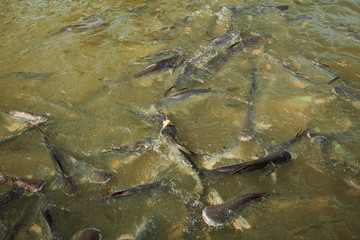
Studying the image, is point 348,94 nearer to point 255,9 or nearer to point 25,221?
point 255,9

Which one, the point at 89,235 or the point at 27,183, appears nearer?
the point at 89,235

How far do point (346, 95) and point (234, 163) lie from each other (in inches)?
99.3

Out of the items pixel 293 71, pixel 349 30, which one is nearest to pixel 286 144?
pixel 293 71

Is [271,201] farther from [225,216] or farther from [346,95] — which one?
[346,95]

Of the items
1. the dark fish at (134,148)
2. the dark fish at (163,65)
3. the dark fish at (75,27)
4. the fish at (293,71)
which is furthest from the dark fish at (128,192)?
the dark fish at (75,27)

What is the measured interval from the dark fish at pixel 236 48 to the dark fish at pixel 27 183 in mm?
3605

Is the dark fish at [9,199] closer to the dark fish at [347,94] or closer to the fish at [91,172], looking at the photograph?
the fish at [91,172]

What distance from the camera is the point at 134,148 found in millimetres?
3477

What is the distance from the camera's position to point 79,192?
9.81 ft

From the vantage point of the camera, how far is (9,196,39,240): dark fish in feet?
8.61

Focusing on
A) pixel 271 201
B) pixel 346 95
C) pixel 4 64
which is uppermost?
pixel 4 64

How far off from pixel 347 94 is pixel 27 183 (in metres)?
5.06

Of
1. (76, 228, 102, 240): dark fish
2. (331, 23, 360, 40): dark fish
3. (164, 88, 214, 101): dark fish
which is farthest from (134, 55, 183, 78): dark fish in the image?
(331, 23, 360, 40): dark fish

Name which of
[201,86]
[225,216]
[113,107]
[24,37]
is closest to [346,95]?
[201,86]
